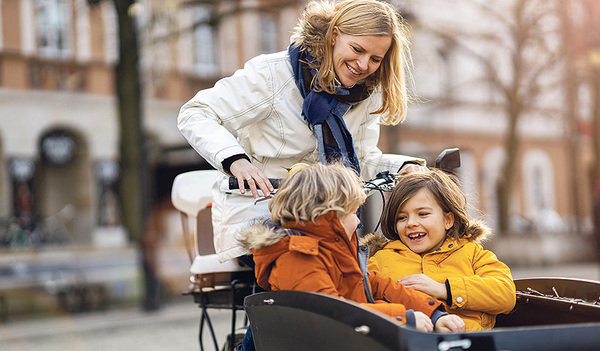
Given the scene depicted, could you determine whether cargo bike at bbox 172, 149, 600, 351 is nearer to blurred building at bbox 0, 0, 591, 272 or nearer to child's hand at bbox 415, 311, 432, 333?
child's hand at bbox 415, 311, 432, 333

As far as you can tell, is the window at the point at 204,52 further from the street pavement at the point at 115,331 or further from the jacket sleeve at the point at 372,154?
the jacket sleeve at the point at 372,154

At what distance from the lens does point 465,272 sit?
119 inches

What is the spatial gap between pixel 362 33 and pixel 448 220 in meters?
0.80

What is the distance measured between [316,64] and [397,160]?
61 centimetres

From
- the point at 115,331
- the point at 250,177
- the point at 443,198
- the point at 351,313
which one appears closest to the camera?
the point at 351,313

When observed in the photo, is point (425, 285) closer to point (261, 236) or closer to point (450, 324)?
point (450, 324)

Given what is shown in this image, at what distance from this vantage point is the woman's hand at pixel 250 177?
109 inches

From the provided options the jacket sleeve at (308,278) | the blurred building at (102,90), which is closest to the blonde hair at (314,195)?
the jacket sleeve at (308,278)

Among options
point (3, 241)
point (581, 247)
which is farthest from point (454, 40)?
point (3, 241)

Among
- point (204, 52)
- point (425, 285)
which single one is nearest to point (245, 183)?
point (425, 285)

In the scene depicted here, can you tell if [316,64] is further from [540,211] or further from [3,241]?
[540,211]

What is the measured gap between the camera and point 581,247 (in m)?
19.8

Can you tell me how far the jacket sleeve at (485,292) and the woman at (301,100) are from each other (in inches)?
23.7

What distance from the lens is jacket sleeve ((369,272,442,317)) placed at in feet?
9.16
